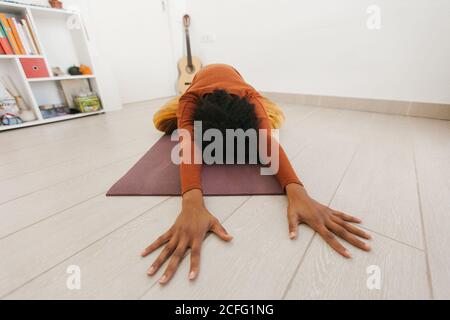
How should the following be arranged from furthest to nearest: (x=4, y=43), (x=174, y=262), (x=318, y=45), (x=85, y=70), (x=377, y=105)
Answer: (x=85, y=70)
(x=318, y=45)
(x=377, y=105)
(x=4, y=43)
(x=174, y=262)

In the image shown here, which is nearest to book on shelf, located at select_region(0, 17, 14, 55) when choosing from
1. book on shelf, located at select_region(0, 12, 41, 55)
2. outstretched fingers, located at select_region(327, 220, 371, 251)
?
book on shelf, located at select_region(0, 12, 41, 55)

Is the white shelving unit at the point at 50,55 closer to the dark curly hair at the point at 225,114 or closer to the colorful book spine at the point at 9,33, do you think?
the colorful book spine at the point at 9,33

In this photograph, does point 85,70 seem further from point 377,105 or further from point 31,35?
point 377,105

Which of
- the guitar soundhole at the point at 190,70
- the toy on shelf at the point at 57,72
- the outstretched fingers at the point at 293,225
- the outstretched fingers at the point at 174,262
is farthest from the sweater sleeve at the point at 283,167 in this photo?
the guitar soundhole at the point at 190,70

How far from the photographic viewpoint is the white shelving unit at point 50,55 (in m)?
1.50

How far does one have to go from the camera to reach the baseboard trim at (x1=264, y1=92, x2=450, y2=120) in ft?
4.66

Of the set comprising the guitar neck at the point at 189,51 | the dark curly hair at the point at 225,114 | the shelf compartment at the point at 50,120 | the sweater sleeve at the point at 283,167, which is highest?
the guitar neck at the point at 189,51

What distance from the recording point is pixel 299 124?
141 centimetres

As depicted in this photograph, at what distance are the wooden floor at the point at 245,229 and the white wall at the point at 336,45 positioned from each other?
0.59m

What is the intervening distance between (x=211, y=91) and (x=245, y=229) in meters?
0.58

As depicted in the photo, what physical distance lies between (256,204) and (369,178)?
1.44 ft

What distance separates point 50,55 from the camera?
5.68ft

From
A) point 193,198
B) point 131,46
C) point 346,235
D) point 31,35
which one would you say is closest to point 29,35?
point 31,35

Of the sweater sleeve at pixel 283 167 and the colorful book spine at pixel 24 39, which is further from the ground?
the colorful book spine at pixel 24 39
